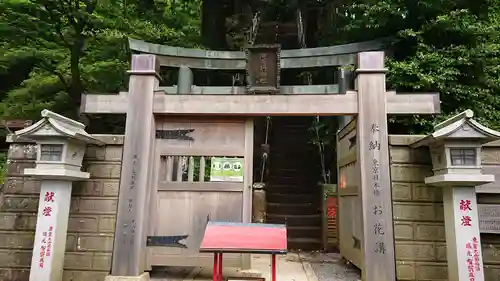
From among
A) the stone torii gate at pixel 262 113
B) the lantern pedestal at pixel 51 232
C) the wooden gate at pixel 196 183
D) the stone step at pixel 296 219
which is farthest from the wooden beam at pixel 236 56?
the lantern pedestal at pixel 51 232

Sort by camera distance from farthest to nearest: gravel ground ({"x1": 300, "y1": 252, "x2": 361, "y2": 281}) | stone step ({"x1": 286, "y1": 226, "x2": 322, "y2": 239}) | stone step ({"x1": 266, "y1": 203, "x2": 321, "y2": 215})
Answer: stone step ({"x1": 266, "y1": 203, "x2": 321, "y2": 215}) < stone step ({"x1": 286, "y1": 226, "x2": 322, "y2": 239}) < gravel ground ({"x1": 300, "y1": 252, "x2": 361, "y2": 281})

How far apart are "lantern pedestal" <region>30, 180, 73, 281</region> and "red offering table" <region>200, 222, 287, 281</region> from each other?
2062mm

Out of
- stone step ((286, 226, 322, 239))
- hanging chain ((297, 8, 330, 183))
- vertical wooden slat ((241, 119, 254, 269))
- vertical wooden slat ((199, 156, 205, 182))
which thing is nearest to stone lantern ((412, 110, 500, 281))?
vertical wooden slat ((241, 119, 254, 269))

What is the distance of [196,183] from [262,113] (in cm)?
149

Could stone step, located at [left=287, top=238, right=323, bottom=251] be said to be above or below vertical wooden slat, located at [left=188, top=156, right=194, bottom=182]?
below

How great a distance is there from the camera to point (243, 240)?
4.24 metres

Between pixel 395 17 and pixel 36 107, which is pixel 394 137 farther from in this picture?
pixel 36 107

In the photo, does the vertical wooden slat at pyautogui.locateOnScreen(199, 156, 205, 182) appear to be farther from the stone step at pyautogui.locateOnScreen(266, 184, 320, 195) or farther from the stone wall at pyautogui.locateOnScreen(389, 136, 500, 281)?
the stone step at pyautogui.locateOnScreen(266, 184, 320, 195)

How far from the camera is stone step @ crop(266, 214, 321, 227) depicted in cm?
1038

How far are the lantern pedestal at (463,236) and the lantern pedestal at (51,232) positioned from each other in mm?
Answer: 5172

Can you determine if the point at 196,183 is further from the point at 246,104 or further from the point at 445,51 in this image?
→ the point at 445,51

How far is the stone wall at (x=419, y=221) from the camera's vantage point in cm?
497

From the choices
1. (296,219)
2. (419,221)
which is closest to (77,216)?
(419,221)

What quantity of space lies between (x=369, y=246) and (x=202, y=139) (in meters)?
2.92
